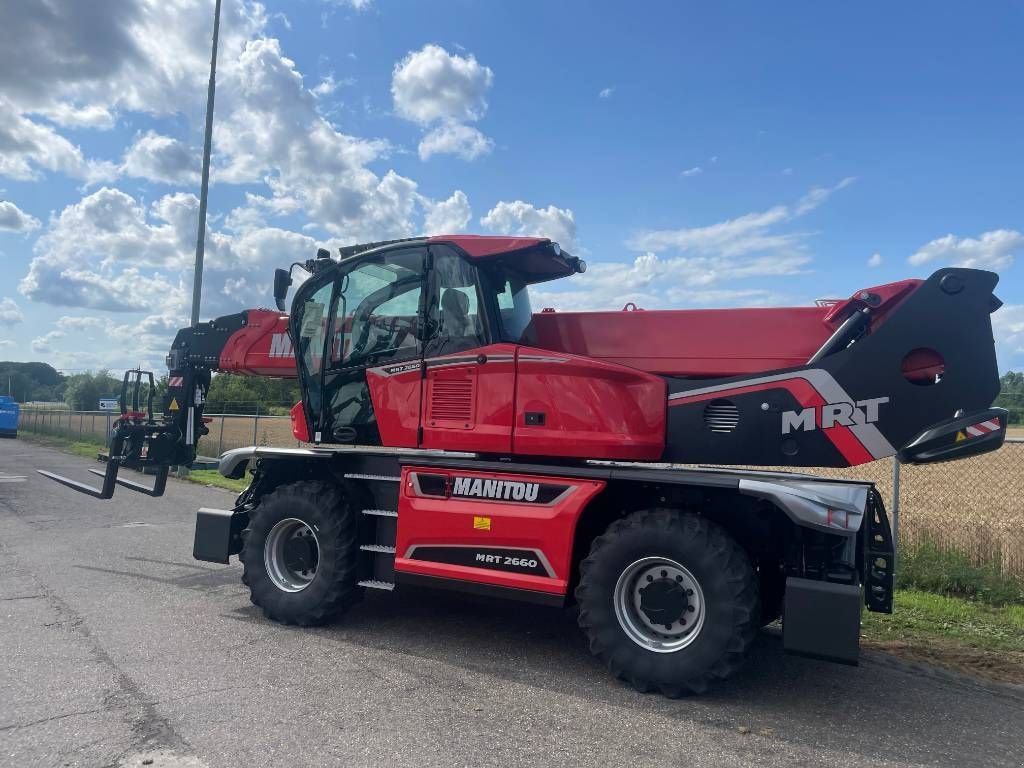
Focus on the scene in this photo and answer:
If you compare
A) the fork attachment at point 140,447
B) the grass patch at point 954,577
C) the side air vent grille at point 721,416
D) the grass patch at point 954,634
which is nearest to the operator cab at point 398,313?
the side air vent grille at point 721,416

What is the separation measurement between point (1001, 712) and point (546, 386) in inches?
137

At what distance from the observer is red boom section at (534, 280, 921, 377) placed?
498cm

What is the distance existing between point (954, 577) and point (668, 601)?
4210mm

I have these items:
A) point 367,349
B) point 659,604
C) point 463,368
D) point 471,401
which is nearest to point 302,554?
point 367,349

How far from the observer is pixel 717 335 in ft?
17.3

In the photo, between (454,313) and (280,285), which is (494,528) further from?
(280,285)

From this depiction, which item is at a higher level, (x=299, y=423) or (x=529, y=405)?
(x=529, y=405)

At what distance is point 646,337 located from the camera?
5.46 m

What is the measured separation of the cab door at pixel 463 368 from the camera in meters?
5.48

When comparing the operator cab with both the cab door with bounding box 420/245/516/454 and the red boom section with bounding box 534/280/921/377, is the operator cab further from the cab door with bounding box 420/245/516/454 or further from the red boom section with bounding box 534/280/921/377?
the red boom section with bounding box 534/280/921/377

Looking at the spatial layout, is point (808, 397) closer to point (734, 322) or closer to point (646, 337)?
point (734, 322)

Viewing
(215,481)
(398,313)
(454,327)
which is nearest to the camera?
(454,327)

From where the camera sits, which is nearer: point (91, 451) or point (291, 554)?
point (291, 554)

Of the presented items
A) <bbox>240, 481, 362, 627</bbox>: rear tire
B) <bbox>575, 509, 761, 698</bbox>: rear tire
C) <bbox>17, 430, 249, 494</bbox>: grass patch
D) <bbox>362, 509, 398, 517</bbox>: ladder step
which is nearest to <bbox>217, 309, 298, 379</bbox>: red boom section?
<bbox>240, 481, 362, 627</bbox>: rear tire
